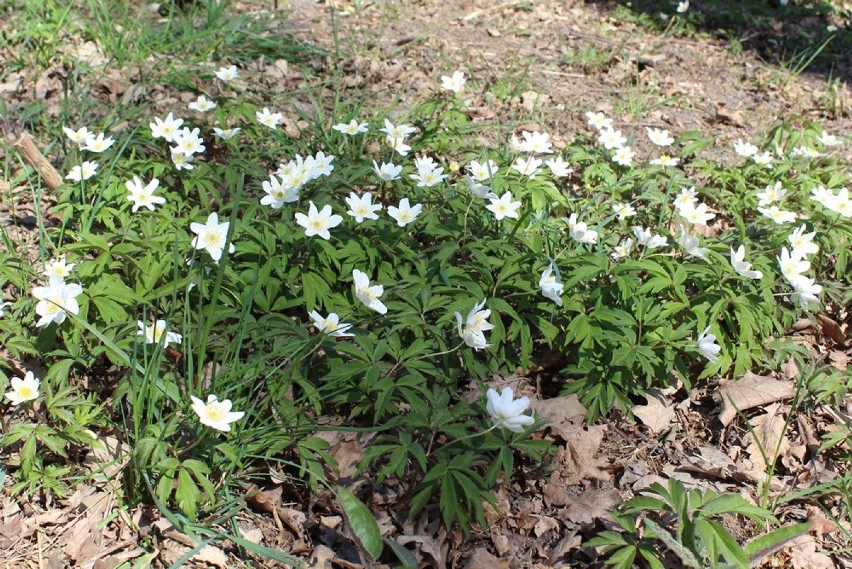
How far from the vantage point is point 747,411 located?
9.62 ft

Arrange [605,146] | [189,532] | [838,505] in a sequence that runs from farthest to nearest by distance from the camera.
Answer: [605,146] → [838,505] → [189,532]

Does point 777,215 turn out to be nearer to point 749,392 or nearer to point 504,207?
point 749,392

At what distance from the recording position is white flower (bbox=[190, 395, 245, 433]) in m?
2.16

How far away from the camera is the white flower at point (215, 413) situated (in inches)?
85.1

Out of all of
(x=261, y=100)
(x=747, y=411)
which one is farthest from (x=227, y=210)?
(x=747, y=411)

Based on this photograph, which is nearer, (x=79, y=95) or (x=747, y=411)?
(x=747, y=411)

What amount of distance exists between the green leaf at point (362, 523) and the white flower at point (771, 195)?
2.58 m

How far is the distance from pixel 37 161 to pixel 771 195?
3.64m

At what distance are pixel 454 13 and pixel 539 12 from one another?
2.55ft

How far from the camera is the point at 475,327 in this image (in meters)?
2.53

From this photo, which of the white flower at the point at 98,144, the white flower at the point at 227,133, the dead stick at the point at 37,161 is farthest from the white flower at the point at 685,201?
the dead stick at the point at 37,161

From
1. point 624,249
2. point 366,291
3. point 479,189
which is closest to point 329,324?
point 366,291

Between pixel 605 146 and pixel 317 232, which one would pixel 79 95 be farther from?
pixel 605 146

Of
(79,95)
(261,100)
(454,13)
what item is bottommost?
(79,95)
